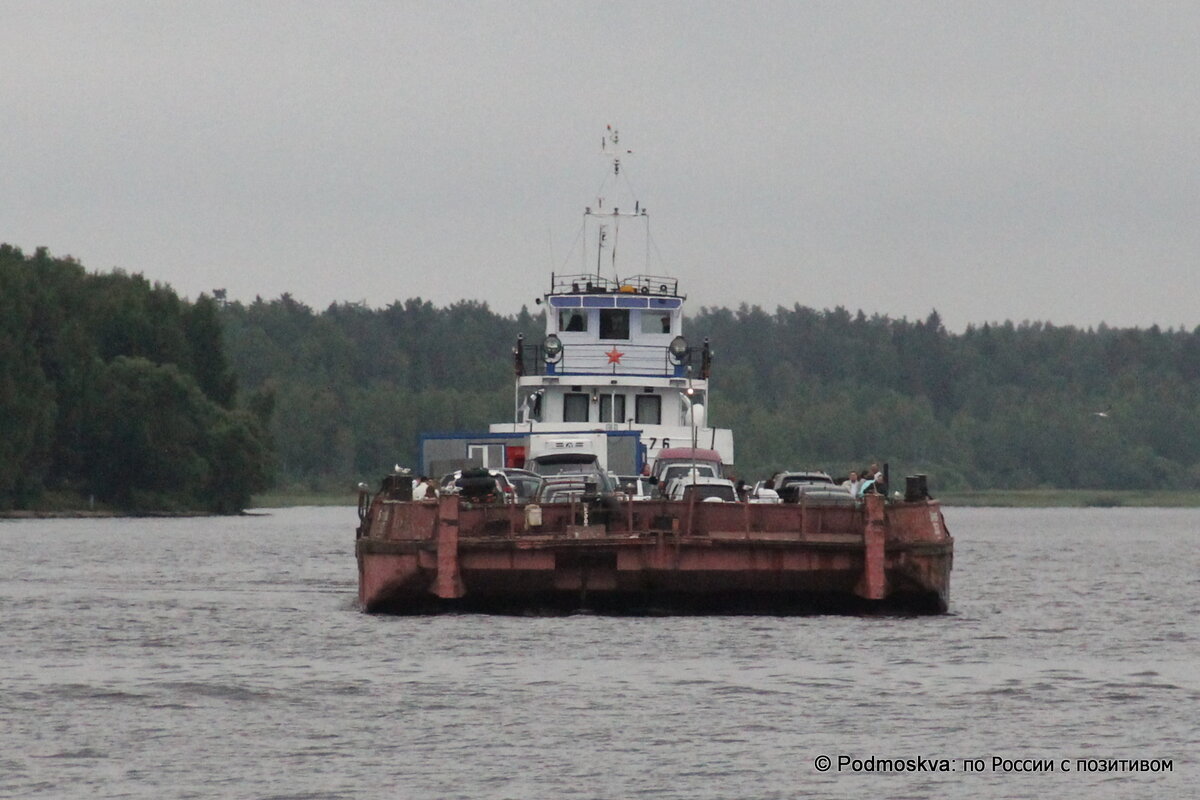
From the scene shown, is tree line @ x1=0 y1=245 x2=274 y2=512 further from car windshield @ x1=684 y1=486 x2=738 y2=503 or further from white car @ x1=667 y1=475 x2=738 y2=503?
car windshield @ x1=684 y1=486 x2=738 y2=503

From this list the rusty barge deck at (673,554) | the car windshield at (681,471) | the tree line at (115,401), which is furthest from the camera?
the tree line at (115,401)

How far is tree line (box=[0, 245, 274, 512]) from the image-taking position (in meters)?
121

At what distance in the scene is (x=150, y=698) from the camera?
103 feet

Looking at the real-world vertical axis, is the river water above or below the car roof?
below

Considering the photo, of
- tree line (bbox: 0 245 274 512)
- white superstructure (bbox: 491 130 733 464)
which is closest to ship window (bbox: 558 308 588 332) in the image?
white superstructure (bbox: 491 130 733 464)

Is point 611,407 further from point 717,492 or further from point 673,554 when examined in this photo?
point 673,554

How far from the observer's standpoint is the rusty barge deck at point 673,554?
39.2m


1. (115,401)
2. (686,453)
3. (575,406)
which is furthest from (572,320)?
(115,401)

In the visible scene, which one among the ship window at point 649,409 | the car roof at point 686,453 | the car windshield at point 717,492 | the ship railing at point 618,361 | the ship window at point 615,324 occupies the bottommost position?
the car windshield at point 717,492

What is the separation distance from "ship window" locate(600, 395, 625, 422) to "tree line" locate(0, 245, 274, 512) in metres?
65.6

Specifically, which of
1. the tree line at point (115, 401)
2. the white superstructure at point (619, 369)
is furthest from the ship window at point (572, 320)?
the tree line at point (115, 401)

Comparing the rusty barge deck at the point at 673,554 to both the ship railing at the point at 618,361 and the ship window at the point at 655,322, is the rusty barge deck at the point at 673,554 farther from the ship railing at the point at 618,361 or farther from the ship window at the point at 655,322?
the ship window at the point at 655,322

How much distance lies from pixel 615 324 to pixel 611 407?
7.62ft

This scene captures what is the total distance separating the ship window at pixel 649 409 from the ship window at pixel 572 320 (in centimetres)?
244
